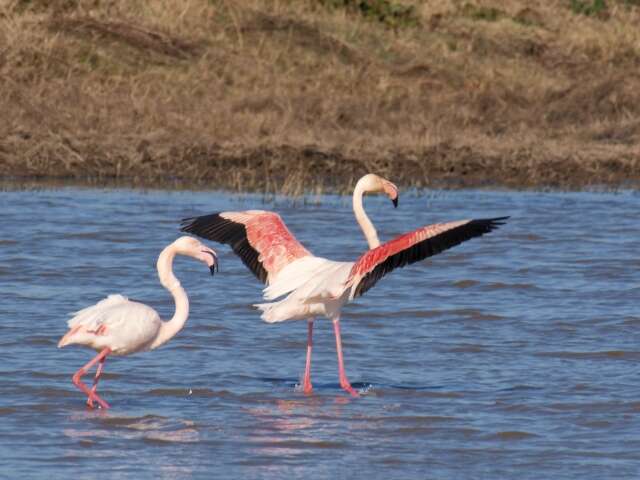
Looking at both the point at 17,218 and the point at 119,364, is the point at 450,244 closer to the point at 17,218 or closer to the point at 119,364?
the point at 119,364

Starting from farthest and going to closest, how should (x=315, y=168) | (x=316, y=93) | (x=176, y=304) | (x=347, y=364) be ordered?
(x=316, y=93) < (x=315, y=168) < (x=347, y=364) < (x=176, y=304)

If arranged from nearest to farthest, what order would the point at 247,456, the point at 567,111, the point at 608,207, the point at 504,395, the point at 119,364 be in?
1. the point at 247,456
2. the point at 504,395
3. the point at 119,364
4. the point at 608,207
5. the point at 567,111

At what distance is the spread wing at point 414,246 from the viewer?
6770 millimetres

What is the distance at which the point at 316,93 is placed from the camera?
59.5 feet

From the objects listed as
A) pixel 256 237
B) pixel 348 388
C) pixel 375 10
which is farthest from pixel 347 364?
pixel 375 10

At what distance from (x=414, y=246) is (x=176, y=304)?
1166 millimetres

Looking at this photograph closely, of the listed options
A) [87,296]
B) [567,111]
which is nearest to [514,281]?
[87,296]

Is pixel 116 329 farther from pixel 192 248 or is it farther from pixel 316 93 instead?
pixel 316 93

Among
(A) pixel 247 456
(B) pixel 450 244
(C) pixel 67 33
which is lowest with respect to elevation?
(A) pixel 247 456

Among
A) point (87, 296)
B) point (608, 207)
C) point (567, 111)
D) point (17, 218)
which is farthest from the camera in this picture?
point (567, 111)

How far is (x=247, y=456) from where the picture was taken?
6047 mm

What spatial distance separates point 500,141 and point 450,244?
974 cm

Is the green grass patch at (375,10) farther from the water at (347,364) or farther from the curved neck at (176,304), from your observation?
the curved neck at (176,304)

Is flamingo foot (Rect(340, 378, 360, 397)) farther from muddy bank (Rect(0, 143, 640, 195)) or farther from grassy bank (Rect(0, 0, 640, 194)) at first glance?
muddy bank (Rect(0, 143, 640, 195))
